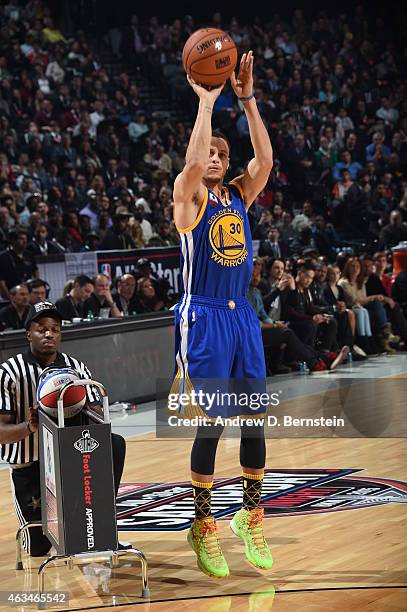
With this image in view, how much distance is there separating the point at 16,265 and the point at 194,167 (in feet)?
21.5

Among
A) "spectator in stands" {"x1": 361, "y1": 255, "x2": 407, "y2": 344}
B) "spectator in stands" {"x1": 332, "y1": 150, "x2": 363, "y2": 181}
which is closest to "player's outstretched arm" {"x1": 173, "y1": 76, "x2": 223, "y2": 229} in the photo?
"spectator in stands" {"x1": 361, "y1": 255, "x2": 407, "y2": 344}

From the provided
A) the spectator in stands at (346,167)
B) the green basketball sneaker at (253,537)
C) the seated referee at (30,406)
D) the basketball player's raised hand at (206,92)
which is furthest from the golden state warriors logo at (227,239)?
the spectator in stands at (346,167)

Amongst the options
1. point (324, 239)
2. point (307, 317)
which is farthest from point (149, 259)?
point (324, 239)

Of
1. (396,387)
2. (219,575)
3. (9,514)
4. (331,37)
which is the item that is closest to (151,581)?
(219,575)

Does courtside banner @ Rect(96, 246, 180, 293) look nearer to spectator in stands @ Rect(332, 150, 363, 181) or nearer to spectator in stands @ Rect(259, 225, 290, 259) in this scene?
spectator in stands @ Rect(259, 225, 290, 259)

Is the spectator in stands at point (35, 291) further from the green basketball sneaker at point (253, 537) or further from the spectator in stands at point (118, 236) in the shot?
the green basketball sneaker at point (253, 537)

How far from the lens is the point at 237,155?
18.9 meters

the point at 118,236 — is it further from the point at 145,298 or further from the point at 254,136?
the point at 254,136

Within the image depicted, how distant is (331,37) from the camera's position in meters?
22.1

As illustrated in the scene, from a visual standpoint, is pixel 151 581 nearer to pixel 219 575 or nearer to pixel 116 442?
pixel 219 575

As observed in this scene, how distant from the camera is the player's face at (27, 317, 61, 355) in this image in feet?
17.1

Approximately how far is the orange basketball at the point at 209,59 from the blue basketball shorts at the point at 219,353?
100 cm

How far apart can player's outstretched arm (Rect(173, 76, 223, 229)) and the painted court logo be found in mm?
1872

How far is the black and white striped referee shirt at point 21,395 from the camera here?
5156mm
